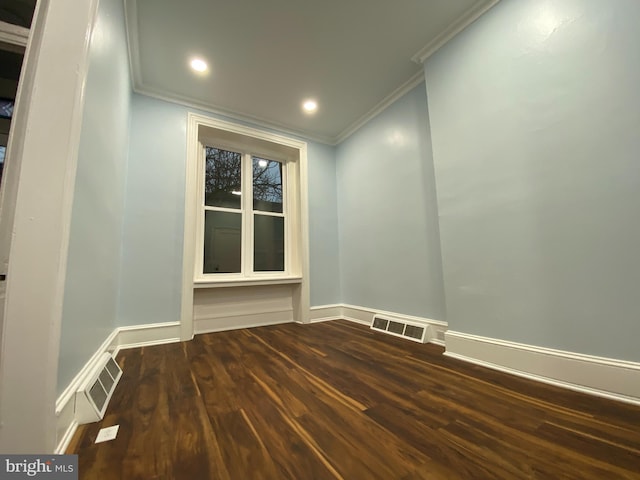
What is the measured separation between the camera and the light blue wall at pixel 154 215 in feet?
7.73

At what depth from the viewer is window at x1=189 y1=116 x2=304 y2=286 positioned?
3002 mm

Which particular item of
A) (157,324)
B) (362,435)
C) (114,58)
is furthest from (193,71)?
(362,435)

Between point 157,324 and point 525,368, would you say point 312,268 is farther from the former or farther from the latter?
point 525,368

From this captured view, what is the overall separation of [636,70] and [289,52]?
2.24 m

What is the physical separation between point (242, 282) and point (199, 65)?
2211 mm

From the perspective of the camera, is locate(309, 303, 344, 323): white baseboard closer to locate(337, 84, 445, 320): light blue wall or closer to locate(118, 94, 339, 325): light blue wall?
locate(337, 84, 445, 320): light blue wall

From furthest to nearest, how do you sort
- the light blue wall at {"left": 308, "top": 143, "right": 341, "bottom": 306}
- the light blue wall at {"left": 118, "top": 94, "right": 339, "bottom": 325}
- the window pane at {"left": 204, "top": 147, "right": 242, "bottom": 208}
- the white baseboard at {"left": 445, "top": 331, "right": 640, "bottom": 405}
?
1. the light blue wall at {"left": 308, "top": 143, "right": 341, "bottom": 306}
2. the window pane at {"left": 204, "top": 147, "right": 242, "bottom": 208}
3. the light blue wall at {"left": 118, "top": 94, "right": 339, "bottom": 325}
4. the white baseboard at {"left": 445, "top": 331, "right": 640, "bottom": 405}

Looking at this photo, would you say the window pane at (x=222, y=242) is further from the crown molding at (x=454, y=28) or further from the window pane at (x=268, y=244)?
the crown molding at (x=454, y=28)

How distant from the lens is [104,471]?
83 centimetres

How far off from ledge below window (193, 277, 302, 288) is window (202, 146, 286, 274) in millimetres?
261

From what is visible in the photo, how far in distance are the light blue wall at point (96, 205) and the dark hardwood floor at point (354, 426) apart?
412 millimetres

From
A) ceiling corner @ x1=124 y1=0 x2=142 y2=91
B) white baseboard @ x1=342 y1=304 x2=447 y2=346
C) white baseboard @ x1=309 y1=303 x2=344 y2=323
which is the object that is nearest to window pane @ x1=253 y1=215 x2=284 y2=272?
white baseboard @ x1=309 y1=303 x2=344 y2=323

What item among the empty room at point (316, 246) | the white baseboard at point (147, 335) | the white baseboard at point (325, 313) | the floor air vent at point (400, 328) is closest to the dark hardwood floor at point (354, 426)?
the empty room at point (316, 246)

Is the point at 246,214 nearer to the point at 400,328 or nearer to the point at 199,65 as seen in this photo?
the point at 199,65
